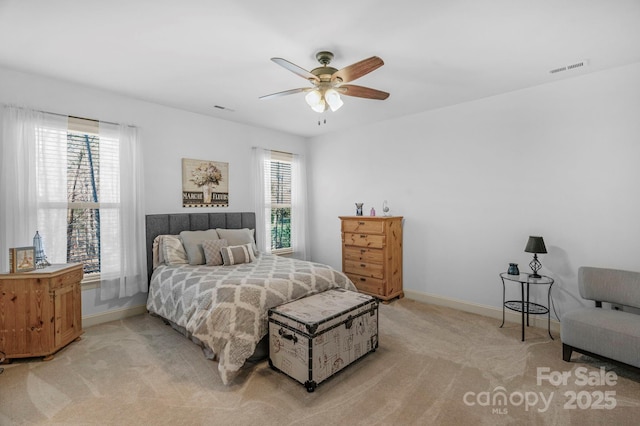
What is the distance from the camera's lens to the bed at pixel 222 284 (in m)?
2.41

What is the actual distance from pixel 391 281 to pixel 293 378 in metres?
2.36

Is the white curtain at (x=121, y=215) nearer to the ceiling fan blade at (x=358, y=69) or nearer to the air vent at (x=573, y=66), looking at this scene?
the ceiling fan blade at (x=358, y=69)

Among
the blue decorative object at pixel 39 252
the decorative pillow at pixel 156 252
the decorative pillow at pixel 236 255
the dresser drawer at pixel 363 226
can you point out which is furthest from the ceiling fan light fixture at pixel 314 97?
the blue decorative object at pixel 39 252

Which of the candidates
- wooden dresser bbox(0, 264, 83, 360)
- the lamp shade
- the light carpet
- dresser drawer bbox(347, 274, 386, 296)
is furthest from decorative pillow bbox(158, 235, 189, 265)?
the lamp shade

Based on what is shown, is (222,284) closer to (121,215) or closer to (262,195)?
(121,215)

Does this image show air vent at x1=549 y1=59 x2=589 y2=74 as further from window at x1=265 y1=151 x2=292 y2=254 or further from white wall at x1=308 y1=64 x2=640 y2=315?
window at x1=265 y1=151 x2=292 y2=254

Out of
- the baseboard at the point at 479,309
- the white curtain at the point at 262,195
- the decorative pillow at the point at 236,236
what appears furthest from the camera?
the white curtain at the point at 262,195

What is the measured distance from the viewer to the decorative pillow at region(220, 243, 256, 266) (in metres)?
3.63

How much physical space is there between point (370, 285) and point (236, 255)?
1.97 meters

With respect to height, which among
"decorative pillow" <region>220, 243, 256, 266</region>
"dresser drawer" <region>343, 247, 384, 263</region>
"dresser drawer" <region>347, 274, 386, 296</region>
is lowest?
"dresser drawer" <region>347, 274, 386, 296</region>

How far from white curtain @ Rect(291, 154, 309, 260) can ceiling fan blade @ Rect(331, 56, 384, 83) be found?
3219 mm

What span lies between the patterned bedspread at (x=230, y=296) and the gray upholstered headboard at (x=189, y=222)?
1.64 feet

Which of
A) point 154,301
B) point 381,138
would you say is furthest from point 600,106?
point 154,301

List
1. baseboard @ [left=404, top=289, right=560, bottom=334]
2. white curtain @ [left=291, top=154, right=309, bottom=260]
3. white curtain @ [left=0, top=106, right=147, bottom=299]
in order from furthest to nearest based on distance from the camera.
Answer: white curtain @ [left=291, top=154, right=309, bottom=260] < baseboard @ [left=404, top=289, right=560, bottom=334] < white curtain @ [left=0, top=106, right=147, bottom=299]
